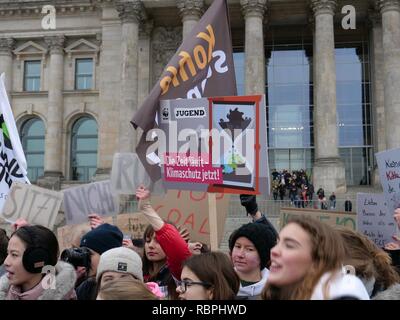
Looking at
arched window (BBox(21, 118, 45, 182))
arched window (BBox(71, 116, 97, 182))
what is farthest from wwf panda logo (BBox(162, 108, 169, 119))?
arched window (BBox(21, 118, 45, 182))

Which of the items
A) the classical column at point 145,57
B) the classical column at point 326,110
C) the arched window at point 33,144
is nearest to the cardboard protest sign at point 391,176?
the classical column at point 326,110

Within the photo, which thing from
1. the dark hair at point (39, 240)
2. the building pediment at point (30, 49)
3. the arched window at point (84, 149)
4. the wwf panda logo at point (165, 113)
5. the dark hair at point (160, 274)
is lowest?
the dark hair at point (160, 274)

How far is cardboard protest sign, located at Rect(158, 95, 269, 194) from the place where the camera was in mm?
6336

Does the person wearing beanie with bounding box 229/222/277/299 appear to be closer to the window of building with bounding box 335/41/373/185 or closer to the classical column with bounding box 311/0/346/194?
the classical column with bounding box 311/0/346/194

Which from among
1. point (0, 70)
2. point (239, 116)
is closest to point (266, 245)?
point (239, 116)

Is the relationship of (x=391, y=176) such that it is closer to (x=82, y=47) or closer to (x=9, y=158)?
(x=9, y=158)

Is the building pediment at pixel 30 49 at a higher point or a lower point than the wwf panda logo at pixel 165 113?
higher

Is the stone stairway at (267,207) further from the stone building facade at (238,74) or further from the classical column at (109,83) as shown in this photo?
the classical column at (109,83)

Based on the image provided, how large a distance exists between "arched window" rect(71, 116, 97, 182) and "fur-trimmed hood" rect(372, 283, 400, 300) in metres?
32.0

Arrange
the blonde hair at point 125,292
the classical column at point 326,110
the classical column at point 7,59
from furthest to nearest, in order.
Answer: the classical column at point 7,59
the classical column at point 326,110
the blonde hair at point 125,292

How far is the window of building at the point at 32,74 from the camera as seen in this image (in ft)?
120
